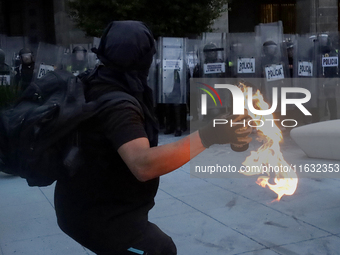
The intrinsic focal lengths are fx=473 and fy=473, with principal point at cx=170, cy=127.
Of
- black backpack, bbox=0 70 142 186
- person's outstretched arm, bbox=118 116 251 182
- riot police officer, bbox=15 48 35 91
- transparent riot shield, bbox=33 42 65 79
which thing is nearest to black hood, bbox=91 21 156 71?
black backpack, bbox=0 70 142 186

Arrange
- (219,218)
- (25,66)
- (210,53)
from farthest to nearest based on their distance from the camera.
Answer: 1. (210,53)
2. (25,66)
3. (219,218)

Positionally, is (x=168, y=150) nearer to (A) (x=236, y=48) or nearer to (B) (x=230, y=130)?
(B) (x=230, y=130)

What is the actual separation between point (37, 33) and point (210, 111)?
1455 cm

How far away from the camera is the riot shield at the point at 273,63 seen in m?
10.0

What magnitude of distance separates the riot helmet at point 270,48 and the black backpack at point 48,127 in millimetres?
8494

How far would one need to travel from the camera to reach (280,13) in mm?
22641

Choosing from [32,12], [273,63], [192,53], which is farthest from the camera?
[32,12]

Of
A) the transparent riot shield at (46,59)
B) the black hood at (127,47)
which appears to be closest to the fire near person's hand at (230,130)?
the black hood at (127,47)

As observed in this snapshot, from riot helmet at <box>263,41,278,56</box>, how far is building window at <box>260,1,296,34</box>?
12.9m

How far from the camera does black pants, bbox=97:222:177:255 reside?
209 cm

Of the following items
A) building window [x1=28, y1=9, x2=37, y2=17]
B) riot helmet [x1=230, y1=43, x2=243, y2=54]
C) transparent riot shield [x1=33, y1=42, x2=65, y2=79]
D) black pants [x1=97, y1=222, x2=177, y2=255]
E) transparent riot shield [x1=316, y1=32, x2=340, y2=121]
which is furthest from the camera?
building window [x1=28, y1=9, x2=37, y2=17]

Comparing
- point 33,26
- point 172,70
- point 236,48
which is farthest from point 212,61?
point 33,26

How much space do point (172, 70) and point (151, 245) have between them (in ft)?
27.7

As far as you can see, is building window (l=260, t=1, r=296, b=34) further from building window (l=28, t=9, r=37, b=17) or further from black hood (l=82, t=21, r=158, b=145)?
black hood (l=82, t=21, r=158, b=145)
